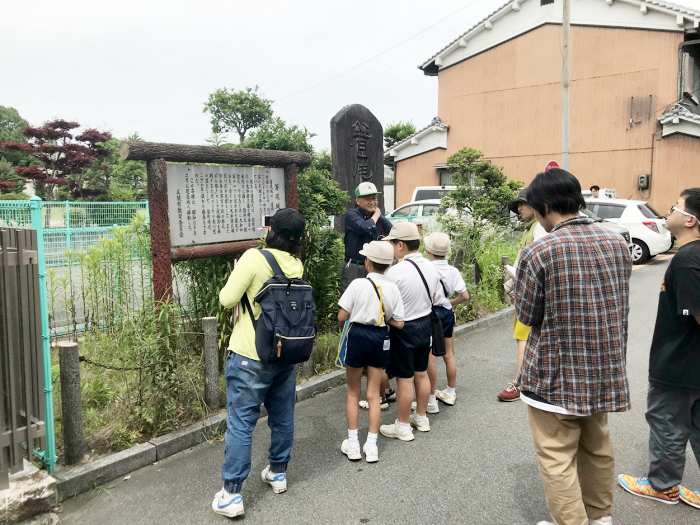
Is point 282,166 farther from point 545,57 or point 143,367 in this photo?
point 545,57

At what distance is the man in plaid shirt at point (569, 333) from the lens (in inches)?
94.9

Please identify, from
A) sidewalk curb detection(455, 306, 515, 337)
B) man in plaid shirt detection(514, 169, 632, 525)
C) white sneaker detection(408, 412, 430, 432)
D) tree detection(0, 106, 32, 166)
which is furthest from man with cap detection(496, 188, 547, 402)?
tree detection(0, 106, 32, 166)

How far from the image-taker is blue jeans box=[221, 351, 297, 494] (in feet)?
9.87

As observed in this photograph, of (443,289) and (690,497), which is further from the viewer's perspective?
(443,289)

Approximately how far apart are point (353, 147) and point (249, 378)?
15.8 ft

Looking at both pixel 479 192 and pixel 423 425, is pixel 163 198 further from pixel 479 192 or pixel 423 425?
pixel 479 192

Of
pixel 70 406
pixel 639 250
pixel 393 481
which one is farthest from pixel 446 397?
pixel 639 250

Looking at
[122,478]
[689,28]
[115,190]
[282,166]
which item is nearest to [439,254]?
[282,166]

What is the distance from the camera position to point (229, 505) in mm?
2994

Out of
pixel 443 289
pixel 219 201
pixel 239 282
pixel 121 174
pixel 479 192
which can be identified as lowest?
pixel 443 289

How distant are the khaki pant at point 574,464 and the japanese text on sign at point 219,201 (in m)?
3.35

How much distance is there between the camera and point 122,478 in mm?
3490

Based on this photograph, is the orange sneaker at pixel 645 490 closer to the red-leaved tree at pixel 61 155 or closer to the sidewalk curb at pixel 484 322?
the sidewalk curb at pixel 484 322

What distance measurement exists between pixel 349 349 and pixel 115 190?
80.5 feet
